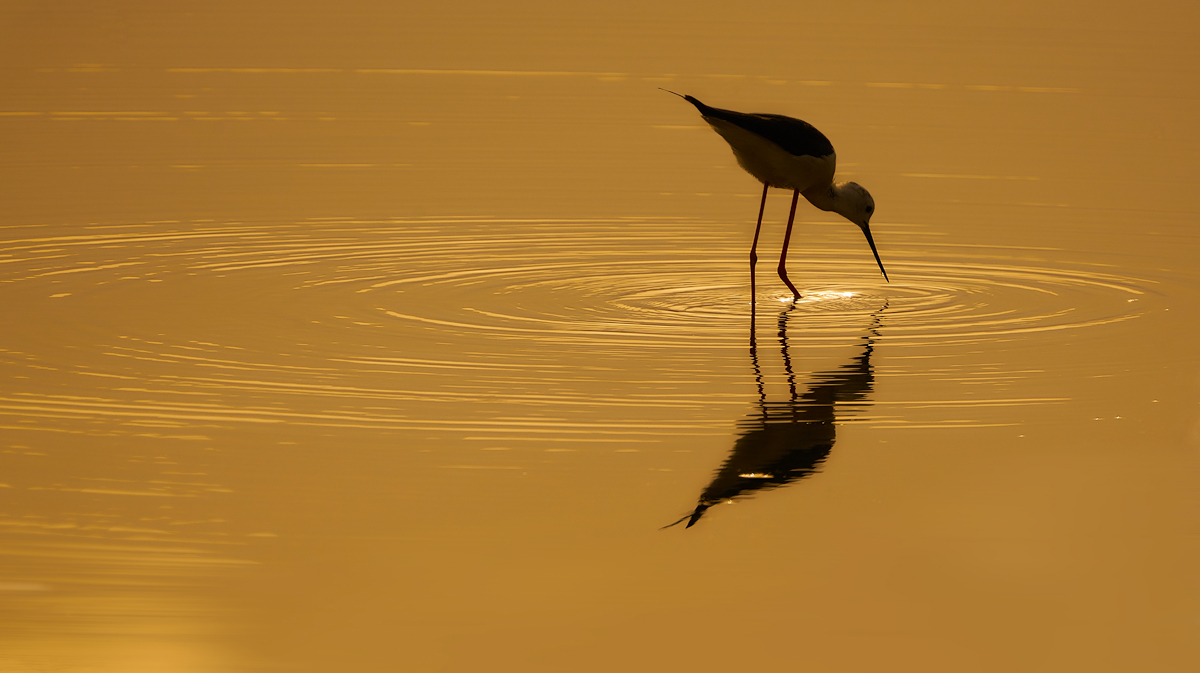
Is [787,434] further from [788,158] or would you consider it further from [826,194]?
[826,194]

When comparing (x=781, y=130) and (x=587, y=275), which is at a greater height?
(x=781, y=130)

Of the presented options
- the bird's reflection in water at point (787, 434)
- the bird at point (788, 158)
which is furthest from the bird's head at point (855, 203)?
the bird's reflection in water at point (787, 434)

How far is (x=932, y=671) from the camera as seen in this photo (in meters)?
4.18

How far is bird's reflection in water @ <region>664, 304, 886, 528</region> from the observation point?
222 inches

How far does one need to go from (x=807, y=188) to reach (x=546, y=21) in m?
15.3

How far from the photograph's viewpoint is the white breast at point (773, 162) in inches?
368

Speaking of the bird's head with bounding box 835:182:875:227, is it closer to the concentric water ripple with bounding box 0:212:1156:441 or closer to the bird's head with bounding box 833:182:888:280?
the bird's head with bounding box 833:182:888:280

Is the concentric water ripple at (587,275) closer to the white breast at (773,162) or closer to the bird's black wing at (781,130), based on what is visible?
the white breast at (773,162)

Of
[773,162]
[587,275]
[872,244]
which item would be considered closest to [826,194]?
[872,244]

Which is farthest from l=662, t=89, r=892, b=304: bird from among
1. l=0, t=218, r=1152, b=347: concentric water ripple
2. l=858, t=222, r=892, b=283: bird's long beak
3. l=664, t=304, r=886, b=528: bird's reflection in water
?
l=664, t=304, r=886, b=528: bird's reflection in water

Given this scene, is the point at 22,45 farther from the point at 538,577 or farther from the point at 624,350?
the point at 538,577

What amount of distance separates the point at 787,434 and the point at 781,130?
3.49m

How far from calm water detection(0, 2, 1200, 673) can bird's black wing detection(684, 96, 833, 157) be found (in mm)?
867

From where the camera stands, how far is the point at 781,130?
9328mm
